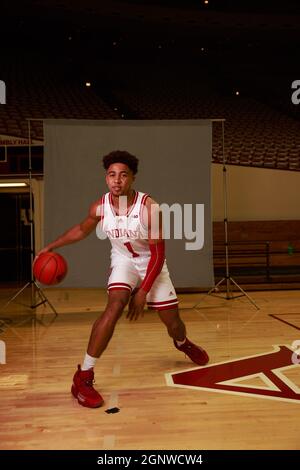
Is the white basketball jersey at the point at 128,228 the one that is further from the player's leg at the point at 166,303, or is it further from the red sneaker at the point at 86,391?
the red sneaker at the point at 86,391

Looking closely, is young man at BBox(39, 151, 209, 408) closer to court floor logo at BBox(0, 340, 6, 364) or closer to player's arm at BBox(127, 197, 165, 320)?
player's arm at BBox(127, 197, 165, 320)

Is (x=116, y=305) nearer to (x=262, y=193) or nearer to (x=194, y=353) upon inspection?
(x=194, y=353)

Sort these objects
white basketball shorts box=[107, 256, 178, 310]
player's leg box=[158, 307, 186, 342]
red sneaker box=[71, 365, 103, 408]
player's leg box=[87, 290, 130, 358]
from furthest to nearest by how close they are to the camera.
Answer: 1. player's leg box=[158, 307, 186, 342]
2. white basketball shorts box=[107, 256, 178, 310]
3. player's leg box=[87, 290, 130, 358]
4. red sneaker box=[71, 365, 103, 408]

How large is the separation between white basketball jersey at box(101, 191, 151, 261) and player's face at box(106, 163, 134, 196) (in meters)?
0.14

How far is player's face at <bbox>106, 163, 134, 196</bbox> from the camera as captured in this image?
11.3 ft

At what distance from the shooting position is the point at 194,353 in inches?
159

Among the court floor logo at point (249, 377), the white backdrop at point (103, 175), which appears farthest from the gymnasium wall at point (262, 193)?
the court floor logo at point (249, 377)

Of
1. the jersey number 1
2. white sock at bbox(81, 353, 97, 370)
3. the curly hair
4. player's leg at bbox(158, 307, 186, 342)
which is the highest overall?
the curly hair

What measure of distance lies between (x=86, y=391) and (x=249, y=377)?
4.01ft

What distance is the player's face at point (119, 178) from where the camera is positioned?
3432 mm
